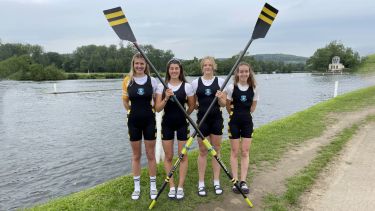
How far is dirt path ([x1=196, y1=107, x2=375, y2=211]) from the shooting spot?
523 cm

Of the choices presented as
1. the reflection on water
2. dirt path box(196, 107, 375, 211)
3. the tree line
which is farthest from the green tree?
dirt path box(196, 107, 375, 211)

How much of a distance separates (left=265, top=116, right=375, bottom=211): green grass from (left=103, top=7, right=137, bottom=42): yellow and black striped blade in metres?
3.50

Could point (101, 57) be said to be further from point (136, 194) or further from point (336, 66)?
point (136, 194)

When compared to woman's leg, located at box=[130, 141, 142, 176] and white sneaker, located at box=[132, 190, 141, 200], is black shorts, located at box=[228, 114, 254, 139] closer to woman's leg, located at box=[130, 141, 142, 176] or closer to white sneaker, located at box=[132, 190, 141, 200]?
woman's leg, located at box=[130, 141, 142, 176]

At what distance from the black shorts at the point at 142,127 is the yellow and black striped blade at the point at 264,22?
244cm

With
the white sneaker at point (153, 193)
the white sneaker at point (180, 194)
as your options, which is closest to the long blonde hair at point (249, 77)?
the white sneaker at point (180, 194)

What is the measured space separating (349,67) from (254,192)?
136903 mm

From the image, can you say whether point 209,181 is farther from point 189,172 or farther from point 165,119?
point 165,119

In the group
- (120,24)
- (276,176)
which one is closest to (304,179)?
(276,176)

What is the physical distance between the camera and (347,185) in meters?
6.07

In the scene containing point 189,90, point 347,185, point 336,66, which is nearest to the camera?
point 189,90

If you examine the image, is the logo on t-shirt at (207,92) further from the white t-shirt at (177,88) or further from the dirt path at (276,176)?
the dirt path at (276,176)

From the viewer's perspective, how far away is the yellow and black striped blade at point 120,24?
5109mm

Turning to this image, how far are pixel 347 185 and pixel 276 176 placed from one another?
1.29 m
